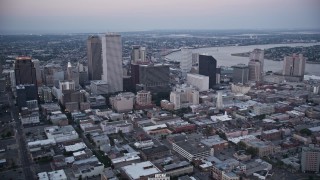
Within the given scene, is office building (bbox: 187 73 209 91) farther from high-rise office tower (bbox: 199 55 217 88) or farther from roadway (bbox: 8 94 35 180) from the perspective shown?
roadway (bbox: 8 94 35 180)

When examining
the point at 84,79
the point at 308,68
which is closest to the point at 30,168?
the point at 84,79

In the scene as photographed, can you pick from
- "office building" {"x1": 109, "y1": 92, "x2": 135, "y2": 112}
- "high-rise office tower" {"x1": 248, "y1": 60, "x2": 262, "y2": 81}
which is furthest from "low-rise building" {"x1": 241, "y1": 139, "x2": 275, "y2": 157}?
"high-rise office tower" {"x1": 248, "y1": 60, "x2": 262, "y2": 81}

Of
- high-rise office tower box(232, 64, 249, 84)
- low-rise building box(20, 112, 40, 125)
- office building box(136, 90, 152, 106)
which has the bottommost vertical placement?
low-rise building box(20, 112, 40, 125)

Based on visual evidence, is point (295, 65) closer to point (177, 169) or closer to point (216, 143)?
point (216, 143)

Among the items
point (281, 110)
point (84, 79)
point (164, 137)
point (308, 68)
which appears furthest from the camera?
point (308, 68)

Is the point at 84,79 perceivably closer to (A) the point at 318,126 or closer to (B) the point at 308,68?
(A) the point at 318,126

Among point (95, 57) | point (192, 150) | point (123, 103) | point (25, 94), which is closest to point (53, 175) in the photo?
point (192, 150)

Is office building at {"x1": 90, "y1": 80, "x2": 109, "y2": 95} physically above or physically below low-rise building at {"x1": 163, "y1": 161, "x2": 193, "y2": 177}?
above
